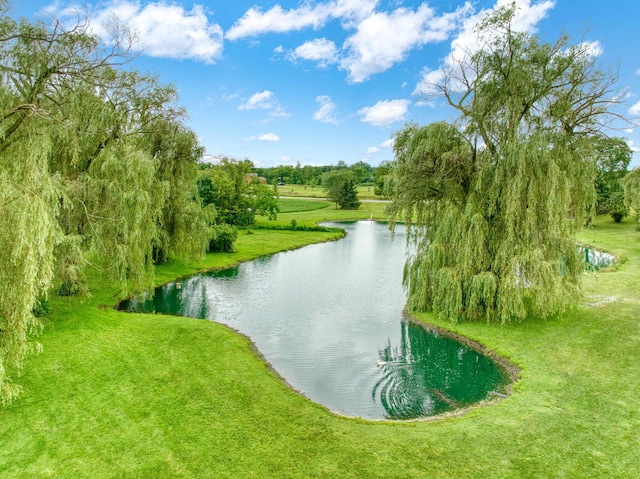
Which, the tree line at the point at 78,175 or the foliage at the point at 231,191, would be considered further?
the foliage at the point at 231,191

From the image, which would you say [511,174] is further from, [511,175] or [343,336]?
[343,336]

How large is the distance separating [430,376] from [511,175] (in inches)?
281

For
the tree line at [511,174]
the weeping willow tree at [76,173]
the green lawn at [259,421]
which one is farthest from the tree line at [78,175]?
the tree line at [511,174]

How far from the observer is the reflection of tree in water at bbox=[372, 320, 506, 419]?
10106mm

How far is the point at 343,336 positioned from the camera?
1486 cm

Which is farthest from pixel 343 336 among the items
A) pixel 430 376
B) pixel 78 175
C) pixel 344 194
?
pixel 344 194

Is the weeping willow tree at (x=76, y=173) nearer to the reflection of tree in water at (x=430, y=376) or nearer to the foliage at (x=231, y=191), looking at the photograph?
the reflection of tree in water at (x=430, y=376)

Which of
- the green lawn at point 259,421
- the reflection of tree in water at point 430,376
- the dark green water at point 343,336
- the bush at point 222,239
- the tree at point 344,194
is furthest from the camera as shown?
the tree at point 344,194

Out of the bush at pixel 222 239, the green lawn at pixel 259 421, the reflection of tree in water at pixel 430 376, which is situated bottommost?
the reflection of tree in water at pixel 430 376

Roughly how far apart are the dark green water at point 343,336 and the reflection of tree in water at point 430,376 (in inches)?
1.0

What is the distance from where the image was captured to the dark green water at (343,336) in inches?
420

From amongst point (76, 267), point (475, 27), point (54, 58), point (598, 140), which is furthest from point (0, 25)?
point (598, 140)

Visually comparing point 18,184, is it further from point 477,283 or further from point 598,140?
point 598,140

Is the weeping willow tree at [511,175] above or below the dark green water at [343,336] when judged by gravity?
above
